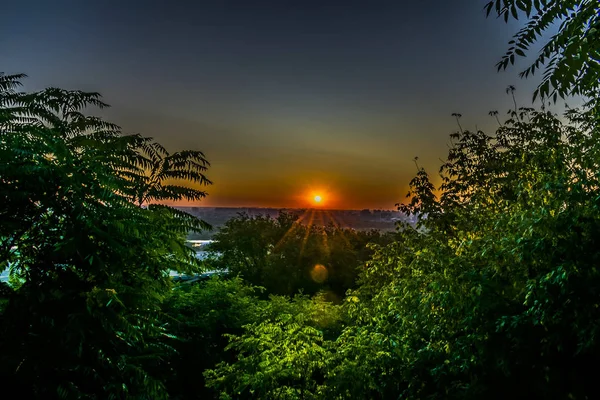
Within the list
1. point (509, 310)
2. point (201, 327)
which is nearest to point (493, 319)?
point (509, 310)

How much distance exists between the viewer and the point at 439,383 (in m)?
4.28

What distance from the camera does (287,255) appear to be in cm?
1494

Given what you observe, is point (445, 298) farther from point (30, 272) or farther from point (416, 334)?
point (30, 272)

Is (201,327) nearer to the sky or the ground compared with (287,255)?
nearer to the ground

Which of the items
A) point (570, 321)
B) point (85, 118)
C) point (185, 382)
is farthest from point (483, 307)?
point (85, 118)

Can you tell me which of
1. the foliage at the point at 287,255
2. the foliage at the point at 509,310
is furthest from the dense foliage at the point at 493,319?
the foliage at the point at 287,255

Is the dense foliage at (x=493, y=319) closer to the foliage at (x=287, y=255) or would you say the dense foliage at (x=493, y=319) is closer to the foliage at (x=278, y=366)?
the foliage at (x=278, y=366)

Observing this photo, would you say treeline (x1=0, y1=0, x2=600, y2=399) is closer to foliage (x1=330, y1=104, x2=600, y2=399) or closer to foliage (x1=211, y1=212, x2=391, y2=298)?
foliage (x1=330, y1=104, x2=600, y2=399)

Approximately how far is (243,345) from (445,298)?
9.56 ft

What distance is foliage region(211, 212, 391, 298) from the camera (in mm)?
13922

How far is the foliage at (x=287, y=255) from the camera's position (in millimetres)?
13922

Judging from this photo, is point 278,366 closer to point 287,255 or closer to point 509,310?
point 509,310

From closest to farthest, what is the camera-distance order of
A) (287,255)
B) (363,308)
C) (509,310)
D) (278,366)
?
(509,310)
(278,366)
(363,308)
(287,255)

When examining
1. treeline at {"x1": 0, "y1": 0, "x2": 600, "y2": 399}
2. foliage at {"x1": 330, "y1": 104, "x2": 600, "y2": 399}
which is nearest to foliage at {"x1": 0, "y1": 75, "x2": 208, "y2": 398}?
treeline at {"x1": 0, "y1": 0, "x2": 600, "y2": 399}
